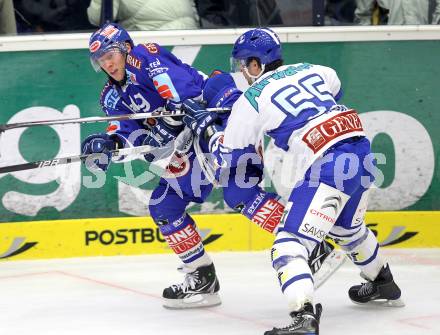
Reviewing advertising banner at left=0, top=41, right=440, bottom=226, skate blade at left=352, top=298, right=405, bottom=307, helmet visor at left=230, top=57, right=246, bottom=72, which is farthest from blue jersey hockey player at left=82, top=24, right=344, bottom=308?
advertising banner at left=0, top=41, right=440, bottom=226

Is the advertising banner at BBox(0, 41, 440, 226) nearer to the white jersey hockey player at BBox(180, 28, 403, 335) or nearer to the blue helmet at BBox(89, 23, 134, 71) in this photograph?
the blue helmet at BBox(89, 23, 134, 71)

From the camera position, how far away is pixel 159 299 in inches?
202

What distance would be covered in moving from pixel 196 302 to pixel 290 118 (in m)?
1.26

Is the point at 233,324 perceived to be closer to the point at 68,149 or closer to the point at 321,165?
the point at 321,165

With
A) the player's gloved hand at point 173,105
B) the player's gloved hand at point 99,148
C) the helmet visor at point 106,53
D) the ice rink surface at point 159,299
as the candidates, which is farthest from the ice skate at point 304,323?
the helmet visor at point 106,53

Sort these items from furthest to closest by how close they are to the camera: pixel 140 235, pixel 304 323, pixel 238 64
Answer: pixel 140 235 < pixel 238 64 < pixel 304 323

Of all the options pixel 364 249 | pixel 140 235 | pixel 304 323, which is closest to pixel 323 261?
pixel 364 249

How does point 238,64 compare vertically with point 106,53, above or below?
below

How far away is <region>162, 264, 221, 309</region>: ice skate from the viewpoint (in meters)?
4.94

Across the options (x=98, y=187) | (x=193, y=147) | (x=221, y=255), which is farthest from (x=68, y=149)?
(x=193, y=147)

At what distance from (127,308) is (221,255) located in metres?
1.31

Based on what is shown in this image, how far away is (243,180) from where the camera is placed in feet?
15.0

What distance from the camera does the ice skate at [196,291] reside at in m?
4.94

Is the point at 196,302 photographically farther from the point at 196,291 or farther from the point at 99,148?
the point at 99,148
